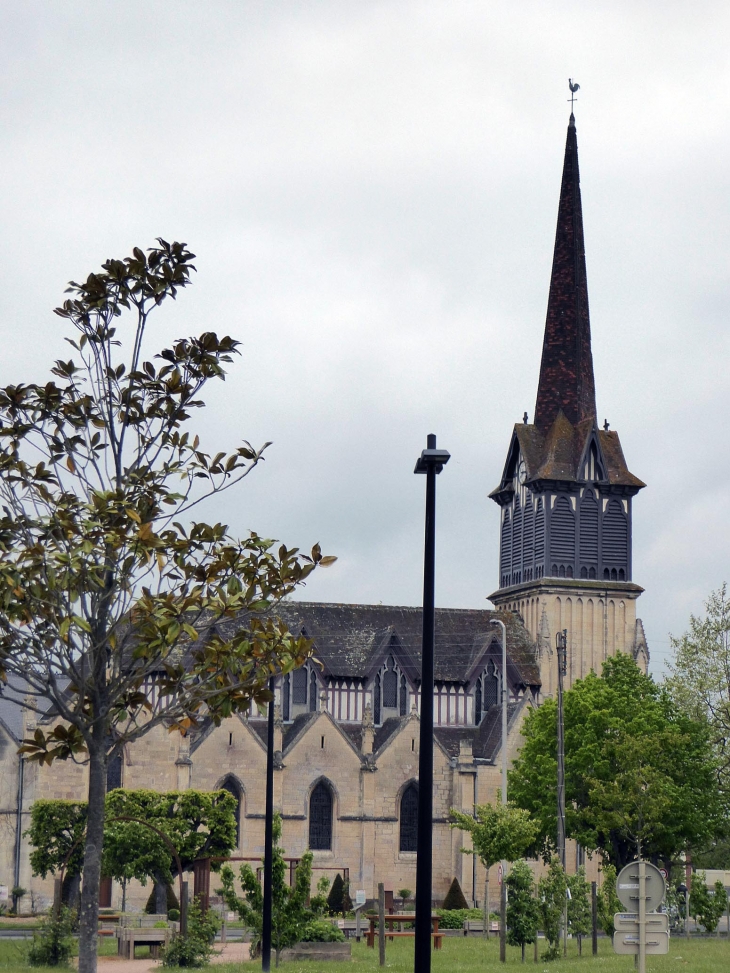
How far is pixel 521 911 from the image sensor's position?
37.0 meters

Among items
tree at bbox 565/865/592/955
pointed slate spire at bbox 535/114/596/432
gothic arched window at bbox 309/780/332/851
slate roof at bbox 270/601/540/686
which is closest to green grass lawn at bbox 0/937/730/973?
tree at bbox 565/865/592/955

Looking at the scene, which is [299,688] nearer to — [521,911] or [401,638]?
[401,638]

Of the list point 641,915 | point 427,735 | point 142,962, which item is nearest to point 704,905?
point 142,962

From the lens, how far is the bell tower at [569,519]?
73688mm

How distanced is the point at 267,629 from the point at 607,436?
60.4 m

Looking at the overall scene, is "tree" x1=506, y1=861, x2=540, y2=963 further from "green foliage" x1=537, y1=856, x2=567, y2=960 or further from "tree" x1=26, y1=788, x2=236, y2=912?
"tree" x1=26, y1=788, x2=236, y2=912

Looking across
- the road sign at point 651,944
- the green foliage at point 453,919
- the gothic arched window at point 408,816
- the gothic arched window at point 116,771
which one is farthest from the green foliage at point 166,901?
the road sign at point 651,944

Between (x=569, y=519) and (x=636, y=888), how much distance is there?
5878 cm

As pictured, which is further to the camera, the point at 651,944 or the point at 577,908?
the point at 577,908

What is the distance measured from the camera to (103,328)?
1994 centimetres

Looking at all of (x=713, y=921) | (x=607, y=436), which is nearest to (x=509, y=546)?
(x=607, y=436)

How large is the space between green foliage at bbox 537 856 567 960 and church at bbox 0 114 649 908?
91.5ft

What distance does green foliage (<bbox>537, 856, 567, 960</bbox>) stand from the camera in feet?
122

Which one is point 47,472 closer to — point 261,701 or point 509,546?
point 261,701
